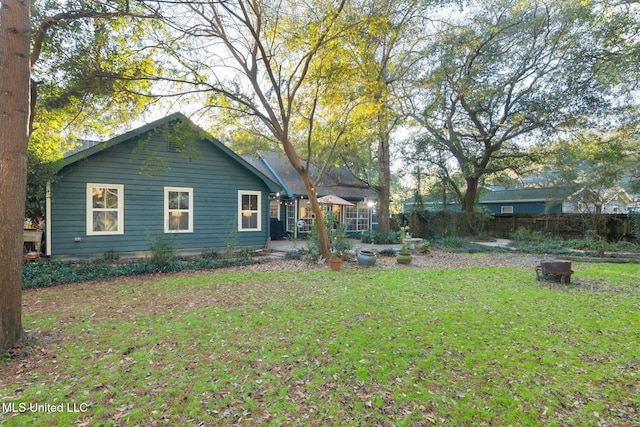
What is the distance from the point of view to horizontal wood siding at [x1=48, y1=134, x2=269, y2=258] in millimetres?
9102

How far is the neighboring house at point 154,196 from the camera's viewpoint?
29.8 ft

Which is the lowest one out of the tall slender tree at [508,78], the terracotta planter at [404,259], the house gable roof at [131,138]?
the terracotta planter at [404,259]

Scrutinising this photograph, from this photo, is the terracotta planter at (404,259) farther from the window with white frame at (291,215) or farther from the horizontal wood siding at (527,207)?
the horizontal wood siding at (527,207)

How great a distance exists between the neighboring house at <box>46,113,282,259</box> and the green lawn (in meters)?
3.80

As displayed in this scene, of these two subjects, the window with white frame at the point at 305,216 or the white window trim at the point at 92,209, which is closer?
the white window trim at the point at 92,209

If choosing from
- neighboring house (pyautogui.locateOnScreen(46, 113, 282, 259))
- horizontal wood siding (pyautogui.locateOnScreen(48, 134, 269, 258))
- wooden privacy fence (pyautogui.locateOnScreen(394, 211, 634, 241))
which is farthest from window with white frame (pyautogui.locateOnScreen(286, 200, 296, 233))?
wooden privacy fence (pyautogui.locateOnScreen(394, 211, 634, 241))

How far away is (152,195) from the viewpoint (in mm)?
10375

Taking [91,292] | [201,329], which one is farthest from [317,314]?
[91,292]

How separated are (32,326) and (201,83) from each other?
6.39 meters

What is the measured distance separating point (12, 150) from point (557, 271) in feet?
33.1

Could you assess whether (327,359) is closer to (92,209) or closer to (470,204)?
(92,209)

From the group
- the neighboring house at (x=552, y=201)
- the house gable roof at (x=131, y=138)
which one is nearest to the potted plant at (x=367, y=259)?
the house gable roof at (x=131, y=138)

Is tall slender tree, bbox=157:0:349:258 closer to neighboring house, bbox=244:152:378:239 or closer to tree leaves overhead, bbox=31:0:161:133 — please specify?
tree leaves overhead, bbox=31:0:161:133

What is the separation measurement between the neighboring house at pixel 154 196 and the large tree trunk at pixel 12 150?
212 inches
